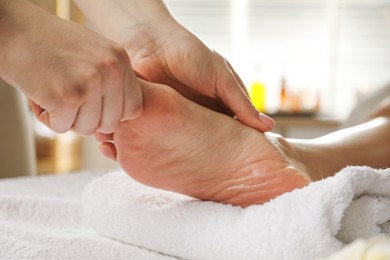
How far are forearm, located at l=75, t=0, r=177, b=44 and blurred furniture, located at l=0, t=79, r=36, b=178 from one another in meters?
0.95

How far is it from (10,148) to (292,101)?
6.63 feet

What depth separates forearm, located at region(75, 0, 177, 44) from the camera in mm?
1188

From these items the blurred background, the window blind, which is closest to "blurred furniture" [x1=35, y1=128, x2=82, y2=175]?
the blurred background

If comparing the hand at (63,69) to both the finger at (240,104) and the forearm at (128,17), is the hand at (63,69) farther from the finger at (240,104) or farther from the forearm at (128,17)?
the forearm at (128,17)

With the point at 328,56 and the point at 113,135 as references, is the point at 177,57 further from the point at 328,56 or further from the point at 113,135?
the point at 328,56

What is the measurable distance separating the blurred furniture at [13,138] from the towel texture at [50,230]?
2.19ft

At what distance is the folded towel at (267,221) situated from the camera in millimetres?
725

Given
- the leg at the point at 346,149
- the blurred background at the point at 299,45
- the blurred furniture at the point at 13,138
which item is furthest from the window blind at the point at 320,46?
the leg at the point at 346,149

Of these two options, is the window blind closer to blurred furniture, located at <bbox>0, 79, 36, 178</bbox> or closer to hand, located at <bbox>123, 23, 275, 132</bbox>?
blurred furniture, located at <bbox>0, 79, 36, 178</bbox>

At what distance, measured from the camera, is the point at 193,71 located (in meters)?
1.07

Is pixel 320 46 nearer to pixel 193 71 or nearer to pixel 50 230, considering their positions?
pixel 193 71

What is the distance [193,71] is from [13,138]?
120 cm

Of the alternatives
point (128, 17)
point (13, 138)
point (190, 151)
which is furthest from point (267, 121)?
point (13, 138)

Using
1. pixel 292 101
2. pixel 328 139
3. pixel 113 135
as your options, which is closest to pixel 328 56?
pixel 292 101
